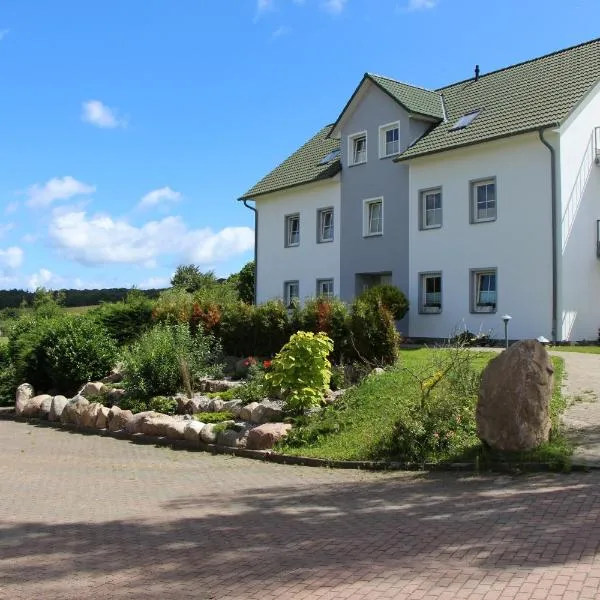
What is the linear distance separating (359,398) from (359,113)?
18.4m

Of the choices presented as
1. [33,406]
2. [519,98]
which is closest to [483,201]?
[519,98]

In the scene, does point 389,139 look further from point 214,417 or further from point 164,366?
point 214,417

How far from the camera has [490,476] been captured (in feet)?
28.1

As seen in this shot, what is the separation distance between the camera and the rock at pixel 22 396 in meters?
17.8

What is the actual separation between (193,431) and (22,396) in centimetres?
765

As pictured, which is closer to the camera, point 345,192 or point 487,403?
point 487,403

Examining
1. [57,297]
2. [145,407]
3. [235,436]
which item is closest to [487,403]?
[235,436]

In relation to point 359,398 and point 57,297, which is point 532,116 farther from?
point 57,297

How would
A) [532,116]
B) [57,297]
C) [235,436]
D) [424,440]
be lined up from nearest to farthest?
1. [424,440]
2. [235,436]
3. [532,116]
4. [57,297]

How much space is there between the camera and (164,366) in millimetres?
15797

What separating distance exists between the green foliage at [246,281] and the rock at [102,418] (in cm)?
2236

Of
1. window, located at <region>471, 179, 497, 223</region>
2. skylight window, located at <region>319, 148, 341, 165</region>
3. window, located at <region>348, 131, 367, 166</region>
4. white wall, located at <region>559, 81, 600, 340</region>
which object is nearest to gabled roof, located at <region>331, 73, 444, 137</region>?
window, located at <region>348, 131, 367, 166</region>

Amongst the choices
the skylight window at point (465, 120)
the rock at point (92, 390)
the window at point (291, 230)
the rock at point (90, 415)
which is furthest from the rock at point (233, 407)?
the window at point (291, 230)

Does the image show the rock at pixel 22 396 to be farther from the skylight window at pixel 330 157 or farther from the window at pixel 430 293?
the skylight window at pixel 330 157
